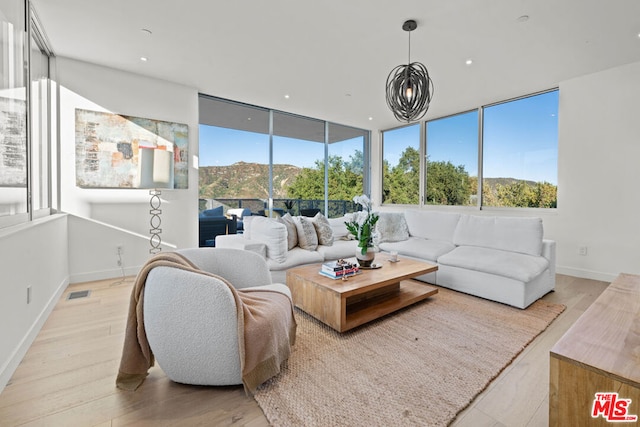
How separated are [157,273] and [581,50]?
4.55m

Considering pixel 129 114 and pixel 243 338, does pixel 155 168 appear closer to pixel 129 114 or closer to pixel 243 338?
pixel 129 114

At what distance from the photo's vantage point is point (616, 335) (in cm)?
126

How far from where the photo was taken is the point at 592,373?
104 centimetres

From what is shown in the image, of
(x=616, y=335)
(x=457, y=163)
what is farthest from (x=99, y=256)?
(x=457, y=163)

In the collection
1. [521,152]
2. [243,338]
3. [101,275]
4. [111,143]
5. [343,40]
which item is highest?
[343,40]

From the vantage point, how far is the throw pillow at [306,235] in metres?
3.59

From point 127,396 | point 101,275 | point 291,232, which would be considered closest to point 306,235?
Result: point 291,232

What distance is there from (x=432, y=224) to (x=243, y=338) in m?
3.55

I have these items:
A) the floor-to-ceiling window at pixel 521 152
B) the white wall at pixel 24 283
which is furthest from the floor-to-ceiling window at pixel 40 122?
the floor-to-ceiling window at pixel 521 152

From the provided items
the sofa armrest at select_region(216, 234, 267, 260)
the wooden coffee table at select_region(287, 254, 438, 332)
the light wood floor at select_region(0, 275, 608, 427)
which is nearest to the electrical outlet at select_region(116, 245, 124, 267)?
the sofa armrest at select_region(216, 234, 267, 260)

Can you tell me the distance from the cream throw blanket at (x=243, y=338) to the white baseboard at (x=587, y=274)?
4.28 meters

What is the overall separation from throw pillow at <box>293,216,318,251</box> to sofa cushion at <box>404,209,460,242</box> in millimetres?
1750

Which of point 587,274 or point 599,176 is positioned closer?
point 599,176

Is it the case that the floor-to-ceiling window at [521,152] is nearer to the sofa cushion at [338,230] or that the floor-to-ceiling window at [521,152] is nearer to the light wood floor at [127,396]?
the sofa cushion at [338,230]
